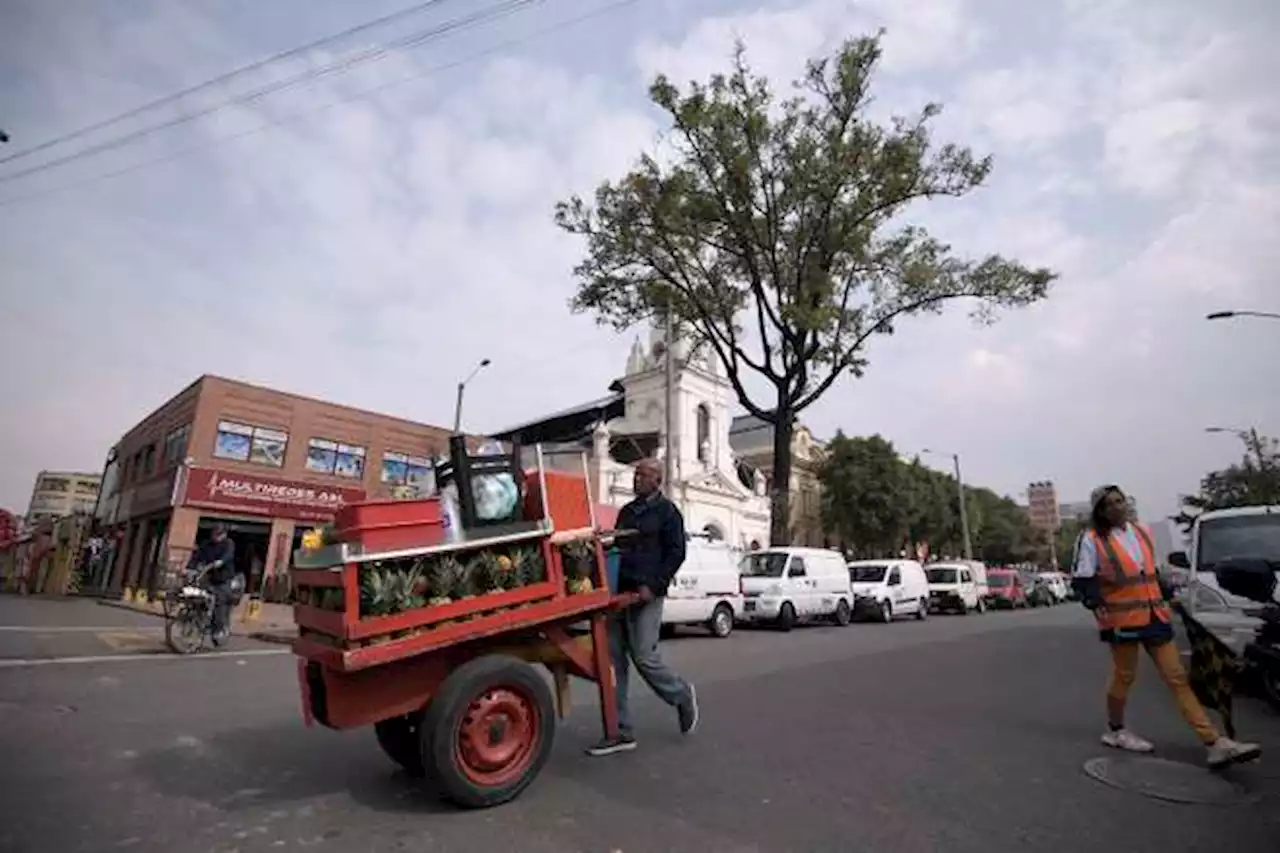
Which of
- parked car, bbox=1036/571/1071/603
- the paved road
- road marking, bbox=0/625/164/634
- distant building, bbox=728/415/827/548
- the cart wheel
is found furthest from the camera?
distant building, bbox=728/415/827/548

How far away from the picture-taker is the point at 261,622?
1728 cm

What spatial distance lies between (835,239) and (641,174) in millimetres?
5920

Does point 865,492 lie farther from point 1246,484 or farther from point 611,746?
point 611,746

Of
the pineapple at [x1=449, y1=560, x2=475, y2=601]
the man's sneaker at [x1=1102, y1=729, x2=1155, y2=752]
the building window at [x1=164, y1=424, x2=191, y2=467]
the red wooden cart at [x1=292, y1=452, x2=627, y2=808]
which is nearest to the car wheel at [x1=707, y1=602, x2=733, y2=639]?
the man's sneaker at [x1=1102, y1=729, x2=1155, y2=752]

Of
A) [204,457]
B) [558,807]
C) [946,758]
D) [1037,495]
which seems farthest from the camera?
[1037,495]

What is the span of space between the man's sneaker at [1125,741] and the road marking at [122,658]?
8730 millimetres

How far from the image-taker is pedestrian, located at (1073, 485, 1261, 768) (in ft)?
16.1

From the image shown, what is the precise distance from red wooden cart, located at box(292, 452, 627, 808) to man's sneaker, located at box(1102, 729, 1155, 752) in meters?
3.96

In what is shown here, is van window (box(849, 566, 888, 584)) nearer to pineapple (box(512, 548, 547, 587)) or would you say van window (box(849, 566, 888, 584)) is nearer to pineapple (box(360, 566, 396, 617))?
pineapple (box(512, 548, 547, 587))

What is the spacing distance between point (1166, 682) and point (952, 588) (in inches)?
1012

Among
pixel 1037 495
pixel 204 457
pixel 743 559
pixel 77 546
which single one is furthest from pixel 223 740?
pixel 1037 495

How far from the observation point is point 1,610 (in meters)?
18.8

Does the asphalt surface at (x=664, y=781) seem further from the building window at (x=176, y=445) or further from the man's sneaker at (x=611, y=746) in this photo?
the building window at (x=176, y=445)

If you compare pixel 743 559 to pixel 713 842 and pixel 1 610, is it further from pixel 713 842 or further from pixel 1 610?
pixel 1 610
